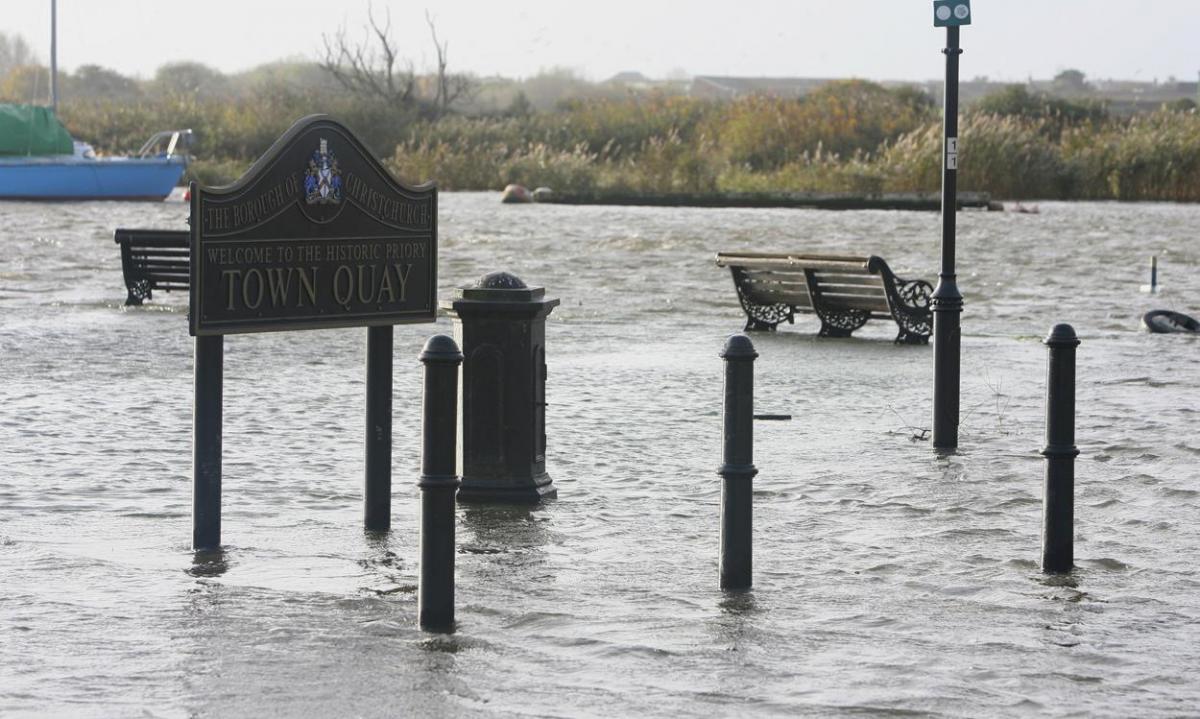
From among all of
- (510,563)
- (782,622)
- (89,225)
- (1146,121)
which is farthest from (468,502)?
(1146,121)

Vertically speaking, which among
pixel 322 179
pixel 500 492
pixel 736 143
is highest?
pixel 736 143

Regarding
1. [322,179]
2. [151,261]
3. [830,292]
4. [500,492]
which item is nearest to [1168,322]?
[830,292]

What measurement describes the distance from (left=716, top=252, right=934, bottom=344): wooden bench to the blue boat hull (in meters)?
37.1

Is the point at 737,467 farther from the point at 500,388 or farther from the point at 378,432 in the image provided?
the point at 500,388

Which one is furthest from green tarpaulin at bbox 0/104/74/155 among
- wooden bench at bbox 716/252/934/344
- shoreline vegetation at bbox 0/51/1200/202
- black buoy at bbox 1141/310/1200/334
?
black buoy at bbox 1141/310/1200/334

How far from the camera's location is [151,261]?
67.9ft

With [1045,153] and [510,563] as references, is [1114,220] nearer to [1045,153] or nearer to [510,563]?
[1045,153]

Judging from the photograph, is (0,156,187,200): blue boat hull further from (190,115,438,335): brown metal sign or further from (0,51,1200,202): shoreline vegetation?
(190,115,438,335): brown metal sign

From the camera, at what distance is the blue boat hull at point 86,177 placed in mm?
53406

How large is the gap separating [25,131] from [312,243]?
163ft

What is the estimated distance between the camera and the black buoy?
19.1m

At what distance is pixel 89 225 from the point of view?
41.1 meters

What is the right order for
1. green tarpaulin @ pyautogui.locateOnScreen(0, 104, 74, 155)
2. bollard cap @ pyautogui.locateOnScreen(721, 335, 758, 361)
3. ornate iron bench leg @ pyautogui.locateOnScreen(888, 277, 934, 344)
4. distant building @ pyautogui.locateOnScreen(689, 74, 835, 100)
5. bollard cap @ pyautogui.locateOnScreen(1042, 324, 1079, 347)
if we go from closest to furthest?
bollard cap @ pyautogui.locateOnScreen(721, 335, 758, 361) → bollard cap @ pyautogui.locateOnScreen(1042, 324, 1079, 347) → ornate iron bench leg @ pyautogui.locateOnScreen(888, 277, 934, 344) → green tarpaulin @ pyautogui.locateOnScreen(0, 104, 74, 155) → distant building @ pyautogui.locateOnScreen(689, 74, 835, 100)

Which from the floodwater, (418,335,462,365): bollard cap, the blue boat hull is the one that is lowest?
the floodwater
